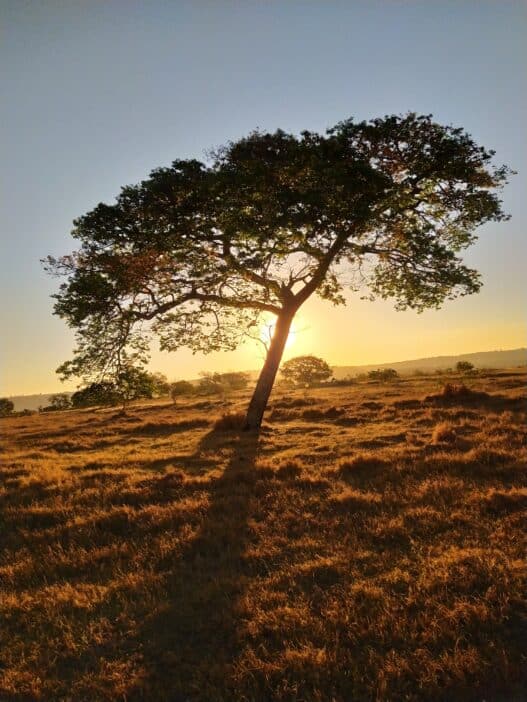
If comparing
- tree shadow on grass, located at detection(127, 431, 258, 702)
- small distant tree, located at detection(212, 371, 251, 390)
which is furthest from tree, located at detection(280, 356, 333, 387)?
tree shadow on grass, located at detection(127, 431, 258, 702)

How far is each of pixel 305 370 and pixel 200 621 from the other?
76.2 meters

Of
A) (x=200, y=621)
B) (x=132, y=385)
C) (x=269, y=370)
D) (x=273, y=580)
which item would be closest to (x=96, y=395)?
(x=132, y=385)

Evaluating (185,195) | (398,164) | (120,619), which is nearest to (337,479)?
(120,619)

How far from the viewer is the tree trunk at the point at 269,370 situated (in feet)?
70.8

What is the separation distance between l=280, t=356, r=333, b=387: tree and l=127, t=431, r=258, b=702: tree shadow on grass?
234 ft

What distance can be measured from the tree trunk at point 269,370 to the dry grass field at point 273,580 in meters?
7.77

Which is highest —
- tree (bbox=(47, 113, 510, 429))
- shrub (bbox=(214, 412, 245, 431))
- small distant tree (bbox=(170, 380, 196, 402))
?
tree (bbox=(47, 113, 510, 429))

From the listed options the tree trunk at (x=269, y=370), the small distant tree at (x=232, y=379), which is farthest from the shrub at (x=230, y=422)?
the small distant tree at (x=232, y=379)

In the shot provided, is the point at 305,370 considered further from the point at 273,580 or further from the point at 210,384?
the point at 273,580

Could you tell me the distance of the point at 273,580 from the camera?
21.1 feet

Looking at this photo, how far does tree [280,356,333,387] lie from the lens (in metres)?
80.6

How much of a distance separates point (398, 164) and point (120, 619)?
20616 mm

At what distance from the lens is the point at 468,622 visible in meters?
5.05

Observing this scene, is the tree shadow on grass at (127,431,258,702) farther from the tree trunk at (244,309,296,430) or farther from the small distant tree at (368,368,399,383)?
the small distant tree at (368,368,399,383)
